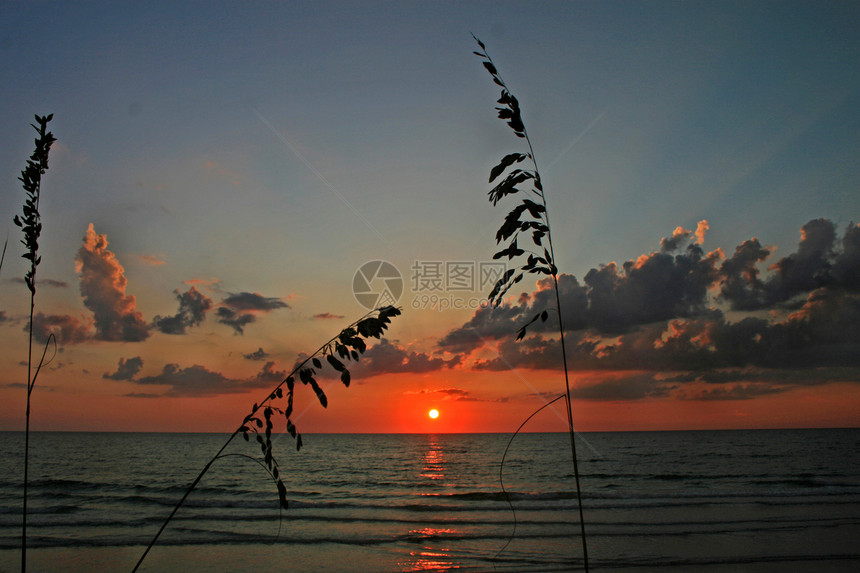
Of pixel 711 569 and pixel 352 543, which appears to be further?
pixel 352 543

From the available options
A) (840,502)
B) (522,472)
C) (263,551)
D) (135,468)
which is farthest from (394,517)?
(135,468)

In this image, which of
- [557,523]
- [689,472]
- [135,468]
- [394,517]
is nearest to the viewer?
[557,523]

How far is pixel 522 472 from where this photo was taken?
3275 centimetres

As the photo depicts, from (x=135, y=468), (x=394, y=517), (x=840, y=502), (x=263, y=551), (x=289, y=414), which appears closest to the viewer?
(x=289, y=414)

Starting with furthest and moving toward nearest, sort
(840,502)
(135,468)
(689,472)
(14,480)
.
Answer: (135,468)
(689,472)
(14,480)
(840,502)

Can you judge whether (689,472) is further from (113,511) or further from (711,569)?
(113,511)

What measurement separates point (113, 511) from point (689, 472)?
99.6ft

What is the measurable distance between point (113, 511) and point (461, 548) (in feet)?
42.8

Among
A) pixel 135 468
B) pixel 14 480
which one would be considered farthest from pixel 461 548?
pixel 135 468

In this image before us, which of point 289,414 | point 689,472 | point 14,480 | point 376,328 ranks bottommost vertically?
point 689,472

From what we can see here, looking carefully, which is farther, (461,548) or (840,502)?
(840,502)

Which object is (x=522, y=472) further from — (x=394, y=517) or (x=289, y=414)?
(x=289, y=414)

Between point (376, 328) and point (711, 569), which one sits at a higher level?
point (376, 328)

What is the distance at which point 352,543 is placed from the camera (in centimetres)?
1216
